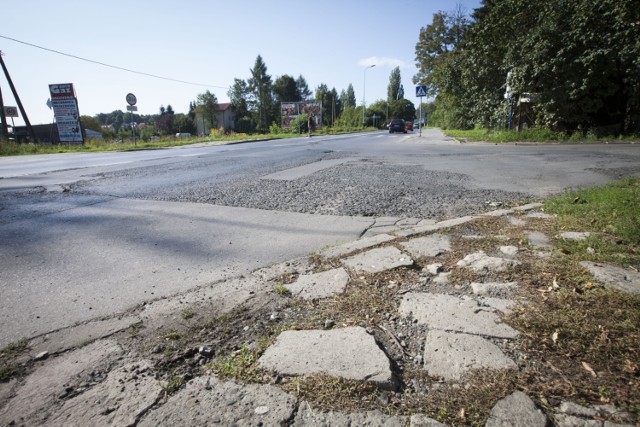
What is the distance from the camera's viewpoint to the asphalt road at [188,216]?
2404mm

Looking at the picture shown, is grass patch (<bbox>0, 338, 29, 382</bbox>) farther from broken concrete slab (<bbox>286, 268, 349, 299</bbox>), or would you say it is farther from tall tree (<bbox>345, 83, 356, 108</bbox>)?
tall tree (<bbox>345, 83, 356, 108</bbox>)

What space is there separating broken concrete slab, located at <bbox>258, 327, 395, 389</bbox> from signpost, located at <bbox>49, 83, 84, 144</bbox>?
30398 mm

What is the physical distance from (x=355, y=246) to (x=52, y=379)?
7.43 ft

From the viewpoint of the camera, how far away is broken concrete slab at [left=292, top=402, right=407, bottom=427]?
4.03 feet

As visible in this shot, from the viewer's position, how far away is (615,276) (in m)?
2.17

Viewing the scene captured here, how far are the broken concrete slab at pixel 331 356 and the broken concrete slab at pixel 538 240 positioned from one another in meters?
1.97

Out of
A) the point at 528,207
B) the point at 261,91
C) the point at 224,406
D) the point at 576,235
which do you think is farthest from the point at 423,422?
the point at 261,91

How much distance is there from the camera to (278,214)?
4352mm

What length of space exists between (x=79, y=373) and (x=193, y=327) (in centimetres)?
54

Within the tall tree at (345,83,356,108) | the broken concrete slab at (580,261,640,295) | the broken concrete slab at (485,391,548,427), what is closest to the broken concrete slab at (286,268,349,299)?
the broken concrete slab at (485,391,548,427)

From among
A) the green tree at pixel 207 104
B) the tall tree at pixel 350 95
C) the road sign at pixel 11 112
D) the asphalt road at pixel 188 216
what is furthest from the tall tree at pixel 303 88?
the asphalt road at pixel 188 216

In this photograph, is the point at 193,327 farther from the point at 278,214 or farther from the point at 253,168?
the point at 253,168

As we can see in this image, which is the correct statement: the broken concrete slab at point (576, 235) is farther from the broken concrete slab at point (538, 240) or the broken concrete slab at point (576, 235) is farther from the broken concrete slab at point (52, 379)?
the broken concrete slab at point (52, 379)

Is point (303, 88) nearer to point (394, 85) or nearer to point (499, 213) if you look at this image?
point (394, 85)
